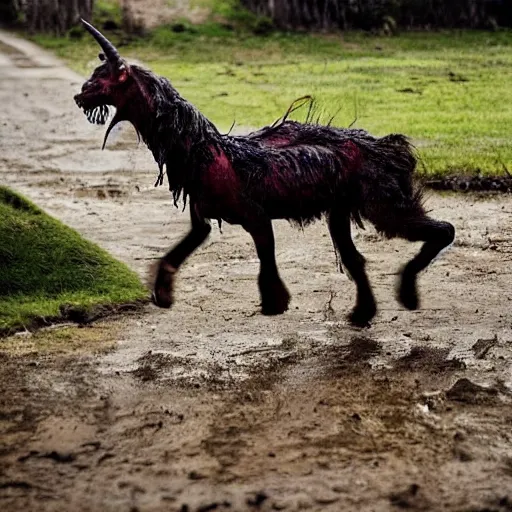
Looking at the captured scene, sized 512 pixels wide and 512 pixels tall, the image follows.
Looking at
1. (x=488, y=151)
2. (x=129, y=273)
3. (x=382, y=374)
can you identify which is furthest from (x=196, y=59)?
(x=382, y=374)

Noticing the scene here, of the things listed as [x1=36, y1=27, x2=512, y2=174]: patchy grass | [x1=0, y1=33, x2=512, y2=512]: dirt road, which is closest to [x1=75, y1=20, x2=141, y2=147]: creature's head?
[x1=0, y1=33, x2=512, y2=512]: dirt road

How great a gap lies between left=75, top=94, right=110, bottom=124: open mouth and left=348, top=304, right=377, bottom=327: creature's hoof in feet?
5.93

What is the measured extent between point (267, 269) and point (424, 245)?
1019 mm

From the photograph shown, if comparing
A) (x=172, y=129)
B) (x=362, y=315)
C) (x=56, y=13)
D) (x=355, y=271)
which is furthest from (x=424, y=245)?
(x=56, y=13)

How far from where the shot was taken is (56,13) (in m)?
24.9

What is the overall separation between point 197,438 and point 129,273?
8.19 ft

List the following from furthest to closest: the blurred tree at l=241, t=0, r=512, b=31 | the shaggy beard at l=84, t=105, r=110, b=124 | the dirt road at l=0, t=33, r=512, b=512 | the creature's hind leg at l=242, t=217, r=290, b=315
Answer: the blurred tree at l=241, t=0, r=512, b=31
the creature's hind leg at l=242, t=217, r=290, b=315
the shaggy beard at l=84, t=105, r=110, b=124
the dirt road at l=0, t=33, r=512, b=512

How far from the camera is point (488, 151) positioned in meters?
10.4

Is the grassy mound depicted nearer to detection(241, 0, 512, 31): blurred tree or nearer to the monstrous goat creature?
the monstrous goat creature

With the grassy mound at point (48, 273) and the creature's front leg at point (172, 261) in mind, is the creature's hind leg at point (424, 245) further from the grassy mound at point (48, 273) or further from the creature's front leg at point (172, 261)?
the grassy mound at point (48, 273)

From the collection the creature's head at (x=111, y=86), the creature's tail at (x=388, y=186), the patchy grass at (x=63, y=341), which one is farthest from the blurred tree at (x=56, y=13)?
the creature's head at (x=111, y=86)

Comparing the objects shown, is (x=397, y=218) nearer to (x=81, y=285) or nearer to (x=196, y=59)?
(x=81, y=285)

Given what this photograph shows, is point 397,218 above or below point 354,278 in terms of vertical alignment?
above

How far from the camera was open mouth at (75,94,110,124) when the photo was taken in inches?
195
